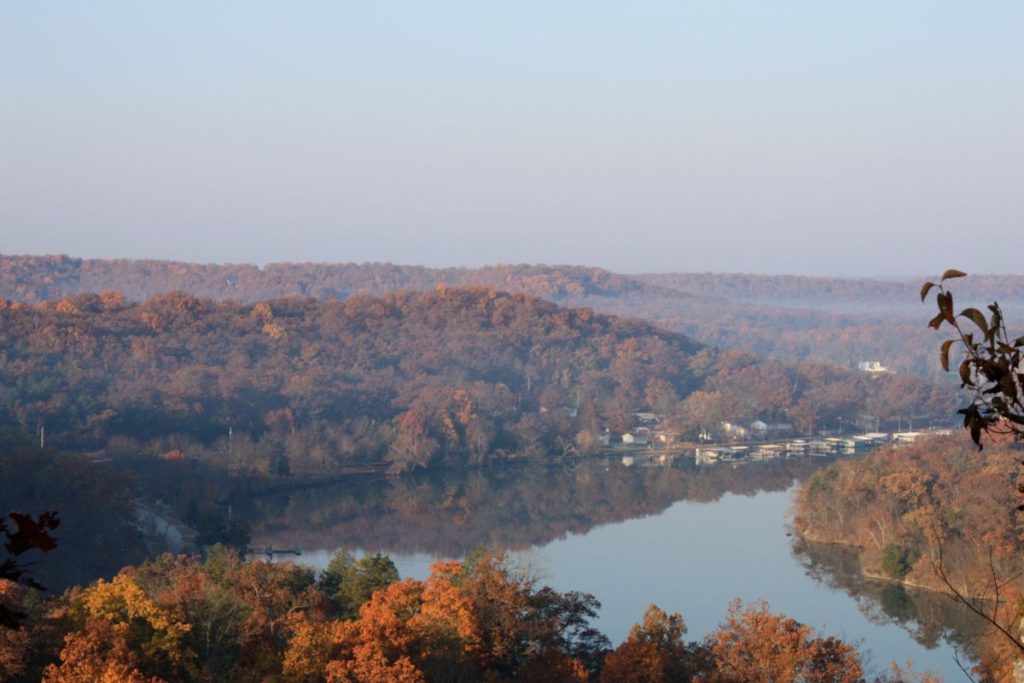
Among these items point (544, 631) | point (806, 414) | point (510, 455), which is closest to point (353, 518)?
point (510, 455)

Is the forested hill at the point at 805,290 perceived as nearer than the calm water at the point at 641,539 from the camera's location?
No

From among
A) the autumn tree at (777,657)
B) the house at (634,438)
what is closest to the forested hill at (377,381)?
the house at (634,438)

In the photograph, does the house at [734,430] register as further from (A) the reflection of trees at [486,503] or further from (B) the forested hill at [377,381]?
(A) the reflection of trees at [486,503]

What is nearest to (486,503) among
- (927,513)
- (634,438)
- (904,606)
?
(927,513)

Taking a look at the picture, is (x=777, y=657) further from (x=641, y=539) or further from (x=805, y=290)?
(x=805, y=290)

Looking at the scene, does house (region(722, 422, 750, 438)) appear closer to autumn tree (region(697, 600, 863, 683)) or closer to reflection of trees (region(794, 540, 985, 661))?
reflection of trees (region(794, 540, 985, 661))

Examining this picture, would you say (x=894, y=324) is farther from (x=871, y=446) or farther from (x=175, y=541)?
(x=175, y=541)
